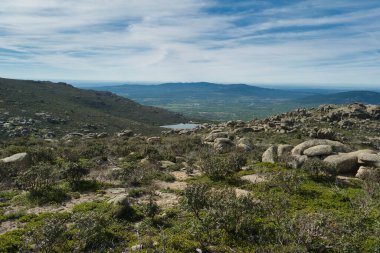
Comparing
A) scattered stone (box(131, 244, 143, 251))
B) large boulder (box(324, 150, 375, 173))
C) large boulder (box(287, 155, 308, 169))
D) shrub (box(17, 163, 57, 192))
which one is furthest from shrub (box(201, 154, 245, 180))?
shrub (box(17, 163, 57, 192))

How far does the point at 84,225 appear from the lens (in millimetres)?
11219

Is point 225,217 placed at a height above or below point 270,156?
above

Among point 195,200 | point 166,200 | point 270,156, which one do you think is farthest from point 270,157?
point 195,200

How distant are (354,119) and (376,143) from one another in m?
16.4

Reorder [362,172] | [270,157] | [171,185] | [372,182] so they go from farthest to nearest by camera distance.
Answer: [270,157] < [362,172] < [171,185] < [372,182]

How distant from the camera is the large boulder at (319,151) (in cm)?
2455

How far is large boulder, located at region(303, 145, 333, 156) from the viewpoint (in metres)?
24.5

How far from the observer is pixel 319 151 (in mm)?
24812

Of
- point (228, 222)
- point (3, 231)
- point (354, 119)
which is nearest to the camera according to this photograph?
point (228, 222)

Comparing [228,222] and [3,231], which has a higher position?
[228,222]

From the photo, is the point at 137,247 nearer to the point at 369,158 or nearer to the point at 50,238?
the point at 50,238

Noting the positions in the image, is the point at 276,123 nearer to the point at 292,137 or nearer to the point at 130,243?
the point at 292,137

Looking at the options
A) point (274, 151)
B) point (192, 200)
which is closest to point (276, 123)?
point (274, 151)

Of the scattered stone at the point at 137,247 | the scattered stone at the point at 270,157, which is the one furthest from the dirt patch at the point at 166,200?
the scattered stone at the point at 270,157
